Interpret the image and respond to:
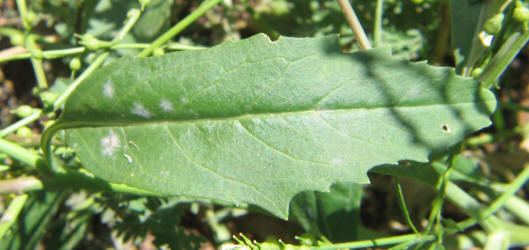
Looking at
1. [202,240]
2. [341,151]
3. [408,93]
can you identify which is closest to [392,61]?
[408,93]

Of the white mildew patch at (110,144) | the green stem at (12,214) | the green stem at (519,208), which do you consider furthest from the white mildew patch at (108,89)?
the green stem at (519,208)

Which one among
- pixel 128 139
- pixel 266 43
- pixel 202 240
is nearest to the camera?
pixel 266 43

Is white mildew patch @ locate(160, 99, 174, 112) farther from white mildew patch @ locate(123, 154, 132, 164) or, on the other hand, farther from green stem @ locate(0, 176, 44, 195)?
green stem @ locate(0, 176, 44, 195)

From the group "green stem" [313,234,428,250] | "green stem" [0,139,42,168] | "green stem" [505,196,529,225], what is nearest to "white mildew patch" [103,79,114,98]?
"green stem" [0,139,42,168]

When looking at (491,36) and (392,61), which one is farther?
(491,36)

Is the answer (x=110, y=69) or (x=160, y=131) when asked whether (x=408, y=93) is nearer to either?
(x=160, y=131)

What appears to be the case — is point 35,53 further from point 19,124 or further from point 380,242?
point 380,242
